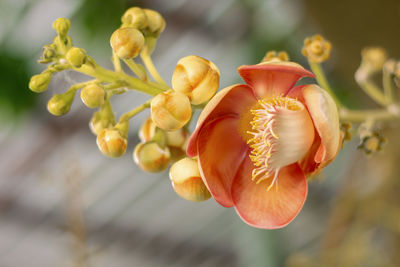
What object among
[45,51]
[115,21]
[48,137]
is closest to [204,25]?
[48,137]

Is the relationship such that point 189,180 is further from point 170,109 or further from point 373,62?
point 373,62

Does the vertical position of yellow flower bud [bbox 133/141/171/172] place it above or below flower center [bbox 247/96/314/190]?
above

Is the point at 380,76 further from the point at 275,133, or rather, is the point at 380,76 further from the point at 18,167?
the point at 18,167

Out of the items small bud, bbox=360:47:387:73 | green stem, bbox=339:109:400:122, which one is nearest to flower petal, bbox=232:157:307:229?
green stem, bbox=339:109:400:122

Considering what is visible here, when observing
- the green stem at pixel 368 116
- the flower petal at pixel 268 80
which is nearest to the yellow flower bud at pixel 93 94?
the flower petal at pixel 268 80

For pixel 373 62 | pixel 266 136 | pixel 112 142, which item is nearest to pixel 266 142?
pixel 266 136

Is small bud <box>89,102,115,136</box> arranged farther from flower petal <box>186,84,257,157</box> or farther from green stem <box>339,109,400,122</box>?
green stem <box>339,109,400,122</box>

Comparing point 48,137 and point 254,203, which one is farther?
point 48,137
